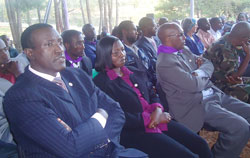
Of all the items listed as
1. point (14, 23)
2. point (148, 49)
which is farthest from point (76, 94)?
point (14, 23)

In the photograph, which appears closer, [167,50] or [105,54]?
[105,54]

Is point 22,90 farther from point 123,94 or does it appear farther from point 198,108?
point 198,108

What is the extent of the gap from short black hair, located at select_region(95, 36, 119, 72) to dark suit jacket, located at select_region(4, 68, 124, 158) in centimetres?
72

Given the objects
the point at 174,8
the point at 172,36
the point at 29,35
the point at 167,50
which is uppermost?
the point at 29,35

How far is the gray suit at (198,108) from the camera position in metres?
2.24

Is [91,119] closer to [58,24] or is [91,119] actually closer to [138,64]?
[138,64]

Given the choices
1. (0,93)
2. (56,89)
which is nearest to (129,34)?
(0,93)

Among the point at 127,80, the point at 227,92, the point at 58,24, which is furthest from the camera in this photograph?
the point at 58,24

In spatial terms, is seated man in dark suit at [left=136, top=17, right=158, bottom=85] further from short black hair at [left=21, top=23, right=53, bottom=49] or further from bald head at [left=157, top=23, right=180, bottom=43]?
short black hair at [left=21, top=23, right=53, bottom=49]

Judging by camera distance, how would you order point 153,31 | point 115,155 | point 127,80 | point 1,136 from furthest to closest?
point 153,31 → point 127,80 → point 1,136 → point 115,155

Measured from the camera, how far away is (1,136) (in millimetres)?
1869

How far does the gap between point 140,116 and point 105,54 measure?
66 cm

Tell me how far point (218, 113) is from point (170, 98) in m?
0.49

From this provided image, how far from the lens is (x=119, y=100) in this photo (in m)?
2.04
